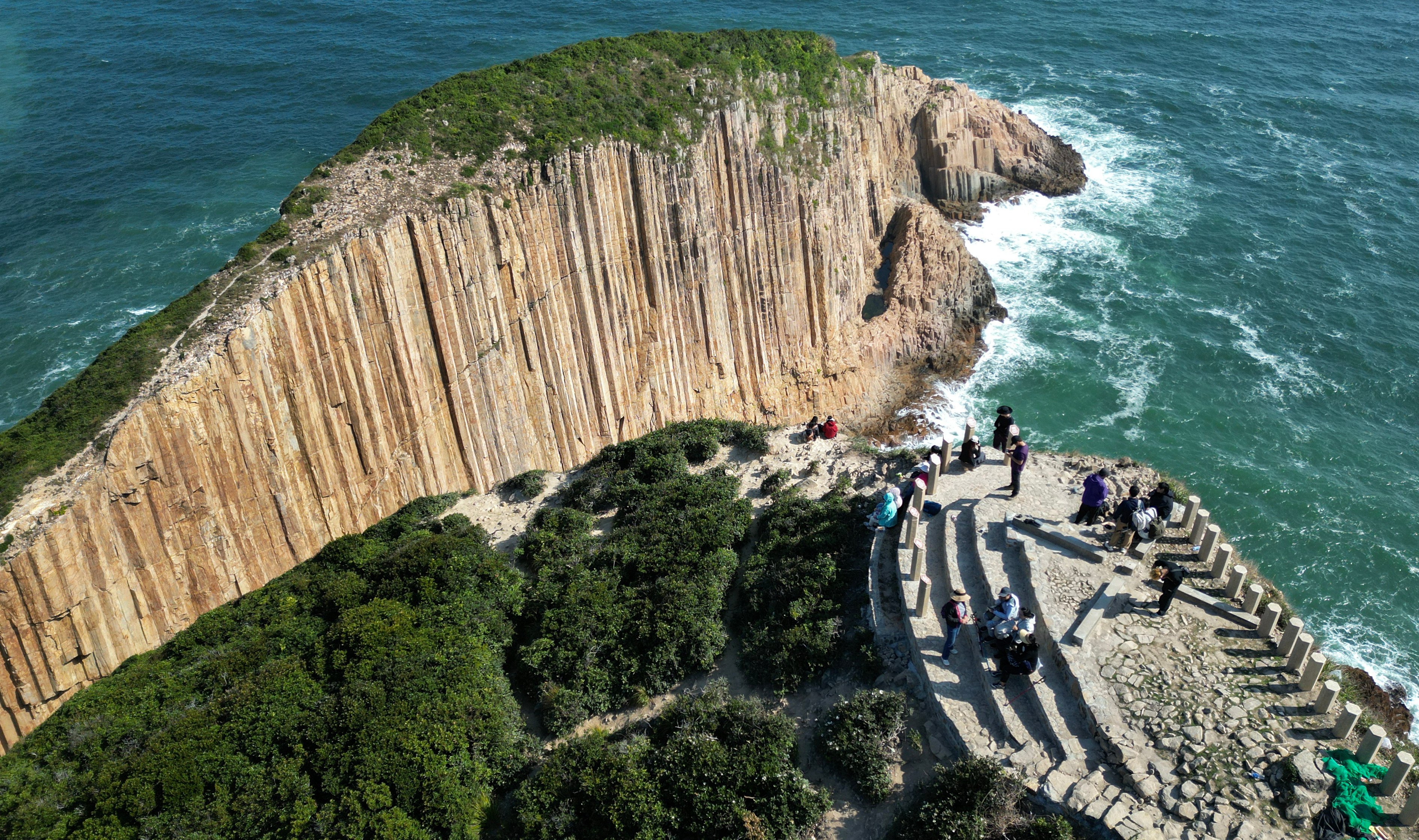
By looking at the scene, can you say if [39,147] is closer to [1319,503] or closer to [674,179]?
[674,179]

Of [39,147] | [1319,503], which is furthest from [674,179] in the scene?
[39,147]

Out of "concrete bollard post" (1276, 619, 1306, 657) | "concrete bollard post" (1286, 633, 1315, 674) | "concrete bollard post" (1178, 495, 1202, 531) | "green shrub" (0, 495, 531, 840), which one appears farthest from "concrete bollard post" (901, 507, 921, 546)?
"green shrub" (0, 495, 531, 840)

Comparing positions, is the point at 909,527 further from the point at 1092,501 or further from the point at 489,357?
the point at 489,357

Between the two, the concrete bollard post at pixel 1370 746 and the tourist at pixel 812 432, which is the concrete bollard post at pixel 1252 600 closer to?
the concrete bollard post at pixel 1370 746

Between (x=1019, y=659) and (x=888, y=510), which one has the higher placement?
(x=888, y=510)

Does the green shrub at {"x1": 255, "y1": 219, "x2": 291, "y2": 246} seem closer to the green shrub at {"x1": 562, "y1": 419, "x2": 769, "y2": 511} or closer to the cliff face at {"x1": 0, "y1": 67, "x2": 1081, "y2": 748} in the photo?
the cliff face at {"x1": 0, "y1": 67, "x2": 1081, "y2": 748}

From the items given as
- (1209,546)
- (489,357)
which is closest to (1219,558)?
(1209,546)
